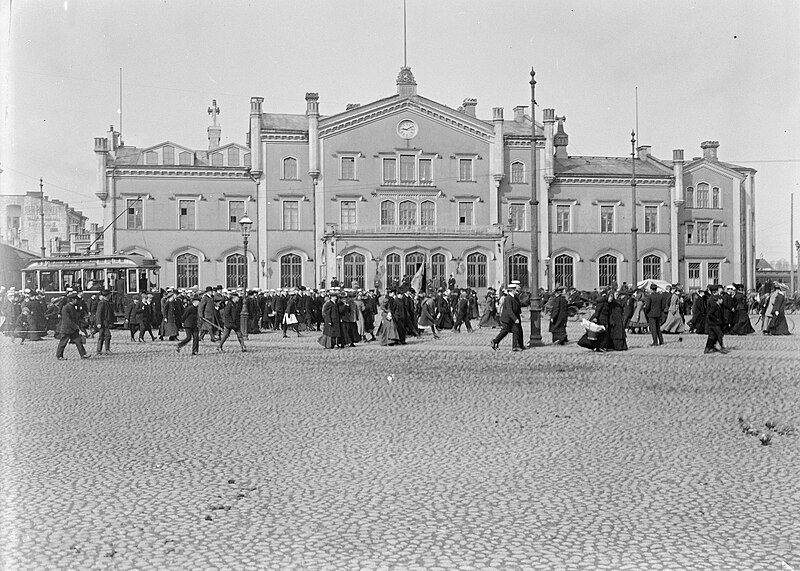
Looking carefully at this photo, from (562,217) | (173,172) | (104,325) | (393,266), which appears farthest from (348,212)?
(104,325)

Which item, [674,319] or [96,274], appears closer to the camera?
[674,319]

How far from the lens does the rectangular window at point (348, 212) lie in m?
53.8

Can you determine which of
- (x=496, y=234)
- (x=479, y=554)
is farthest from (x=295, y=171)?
(x=479, y=554)

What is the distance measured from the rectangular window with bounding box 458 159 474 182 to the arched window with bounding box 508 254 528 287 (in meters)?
6.07

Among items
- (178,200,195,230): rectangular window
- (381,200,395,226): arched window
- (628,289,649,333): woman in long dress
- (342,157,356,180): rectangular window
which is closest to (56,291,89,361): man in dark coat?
(628,289,649,333): woman in long dress

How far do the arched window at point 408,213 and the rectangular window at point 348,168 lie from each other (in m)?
3.78

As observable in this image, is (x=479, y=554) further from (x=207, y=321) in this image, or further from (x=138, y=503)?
(x=207, y=321)

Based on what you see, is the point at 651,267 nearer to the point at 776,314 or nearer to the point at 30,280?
the point at 776,314

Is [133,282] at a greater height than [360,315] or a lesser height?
greater

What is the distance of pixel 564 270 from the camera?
187 ft

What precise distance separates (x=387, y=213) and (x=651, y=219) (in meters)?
19.2

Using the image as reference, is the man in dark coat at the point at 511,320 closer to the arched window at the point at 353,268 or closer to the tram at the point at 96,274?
the tram at the point at 96,274

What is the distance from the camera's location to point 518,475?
297 inches

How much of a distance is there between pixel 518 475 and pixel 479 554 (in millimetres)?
2206
